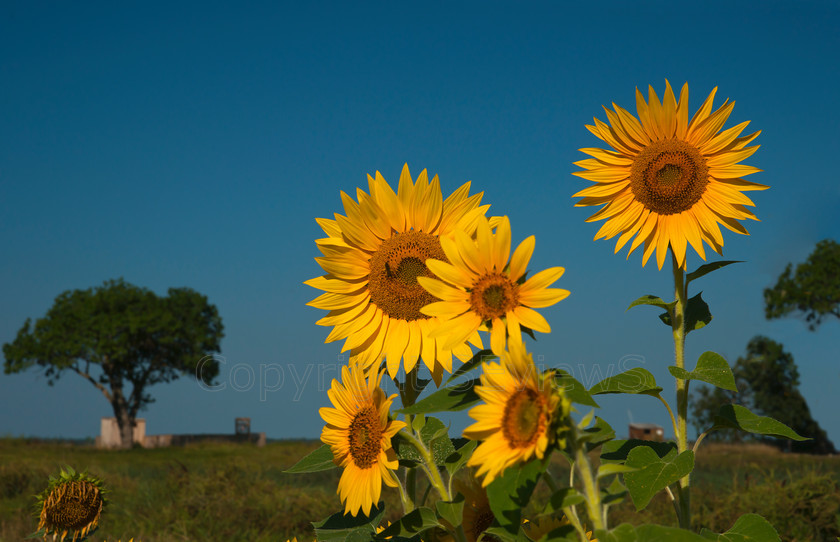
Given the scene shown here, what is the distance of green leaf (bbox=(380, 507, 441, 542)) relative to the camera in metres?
1.91

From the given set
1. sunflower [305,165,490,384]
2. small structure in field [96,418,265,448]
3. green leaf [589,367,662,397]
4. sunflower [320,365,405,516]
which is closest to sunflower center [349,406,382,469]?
sunflower [320,365,405,516]

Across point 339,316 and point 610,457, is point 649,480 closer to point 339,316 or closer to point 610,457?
point 610,457

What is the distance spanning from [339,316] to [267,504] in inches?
297

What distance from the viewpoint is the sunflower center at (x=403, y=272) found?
2281mm

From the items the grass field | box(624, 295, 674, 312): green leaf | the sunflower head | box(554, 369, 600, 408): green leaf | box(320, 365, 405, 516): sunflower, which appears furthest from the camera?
the grass field

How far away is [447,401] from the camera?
1.74 m

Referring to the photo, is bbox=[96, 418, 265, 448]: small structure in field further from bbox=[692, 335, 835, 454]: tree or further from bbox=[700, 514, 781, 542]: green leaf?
bbox=[700, 514, 781, 542]: green leaf

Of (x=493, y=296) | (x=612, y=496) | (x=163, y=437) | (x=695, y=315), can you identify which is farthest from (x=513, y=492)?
(x=163, y=437)

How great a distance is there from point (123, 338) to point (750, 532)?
36563 millimetres

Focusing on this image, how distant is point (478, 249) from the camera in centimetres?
183

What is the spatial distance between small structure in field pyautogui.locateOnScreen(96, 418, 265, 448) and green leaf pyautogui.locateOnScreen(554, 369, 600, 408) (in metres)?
41.4

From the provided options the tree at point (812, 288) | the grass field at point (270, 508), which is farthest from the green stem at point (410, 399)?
the tree at point (812, 288)

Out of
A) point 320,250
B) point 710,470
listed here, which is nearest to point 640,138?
point 320,250

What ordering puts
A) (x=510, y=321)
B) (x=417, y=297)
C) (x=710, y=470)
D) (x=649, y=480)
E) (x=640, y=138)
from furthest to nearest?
(x=710, y=470) → (x=640, y=138) → (x=417, y=297) → (x=649, y=480) → (x=510, y=321)
